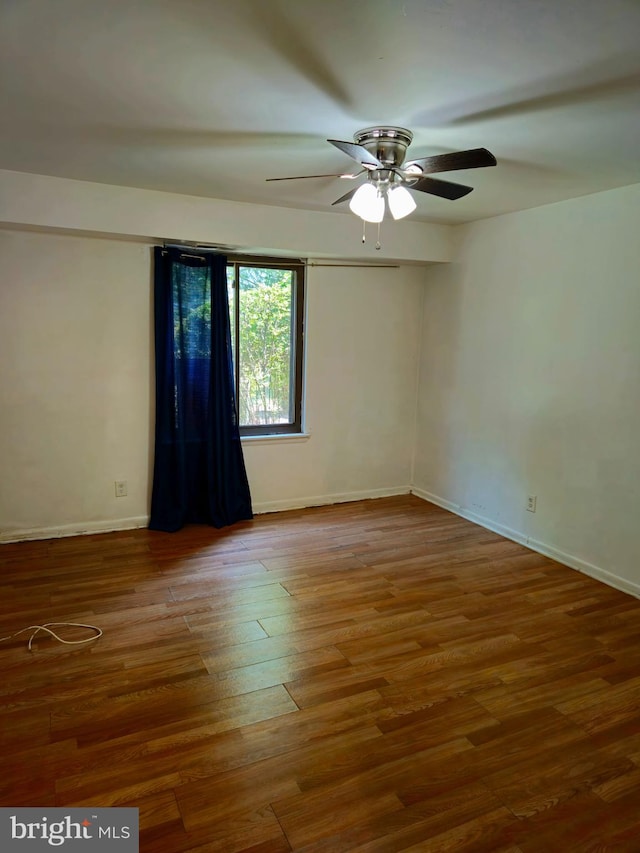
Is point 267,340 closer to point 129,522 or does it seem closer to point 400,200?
point 129,522

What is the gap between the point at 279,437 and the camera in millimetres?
4551

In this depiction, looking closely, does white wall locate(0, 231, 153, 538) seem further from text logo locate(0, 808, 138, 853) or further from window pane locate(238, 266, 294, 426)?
→ text logo locate(0, 808, 138, 853)

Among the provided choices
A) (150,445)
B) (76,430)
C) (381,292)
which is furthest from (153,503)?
(381,292)

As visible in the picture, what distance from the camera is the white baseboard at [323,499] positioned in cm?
458

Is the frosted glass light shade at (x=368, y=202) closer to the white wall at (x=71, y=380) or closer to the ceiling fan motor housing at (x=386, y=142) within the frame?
the ceiling fan motor housing at (x=386, y=142)

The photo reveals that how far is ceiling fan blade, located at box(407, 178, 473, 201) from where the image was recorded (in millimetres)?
2537

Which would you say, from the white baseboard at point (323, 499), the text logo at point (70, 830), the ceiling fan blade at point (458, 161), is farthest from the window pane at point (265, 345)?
the text logo at point (70, 830)

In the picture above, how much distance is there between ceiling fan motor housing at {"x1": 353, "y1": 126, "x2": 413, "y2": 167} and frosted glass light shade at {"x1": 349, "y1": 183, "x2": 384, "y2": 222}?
0.14 m

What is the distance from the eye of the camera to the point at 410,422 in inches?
201

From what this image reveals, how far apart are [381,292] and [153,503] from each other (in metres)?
2.61

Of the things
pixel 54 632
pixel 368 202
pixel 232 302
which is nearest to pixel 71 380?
pixel 232 302

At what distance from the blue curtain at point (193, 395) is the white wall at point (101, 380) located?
0.51 feet

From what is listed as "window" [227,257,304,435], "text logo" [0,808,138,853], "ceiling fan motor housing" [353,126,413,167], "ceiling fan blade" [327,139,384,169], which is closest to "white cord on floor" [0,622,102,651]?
"text logo" [0,808,138,853]

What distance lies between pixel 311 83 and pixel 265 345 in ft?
8.65
